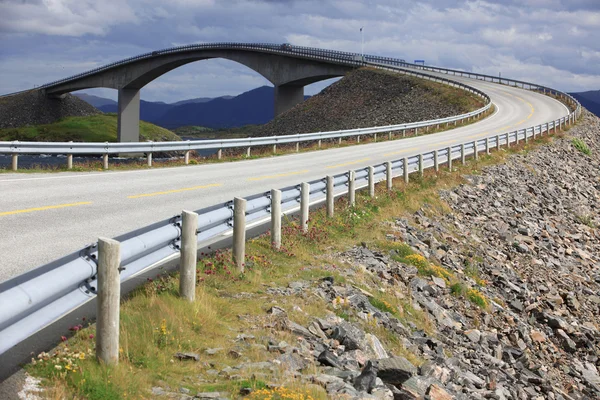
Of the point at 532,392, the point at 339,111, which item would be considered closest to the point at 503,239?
the point at 532,392

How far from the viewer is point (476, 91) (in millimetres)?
65500

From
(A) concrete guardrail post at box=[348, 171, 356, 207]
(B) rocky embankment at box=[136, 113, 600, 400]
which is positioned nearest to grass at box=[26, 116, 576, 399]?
(B) rocky embankment at box=[136, 113, 600, 400]

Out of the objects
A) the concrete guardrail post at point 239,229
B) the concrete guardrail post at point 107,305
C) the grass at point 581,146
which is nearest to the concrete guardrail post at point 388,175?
the concrete guardrail post at point 239,229

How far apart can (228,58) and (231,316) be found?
83175 mm

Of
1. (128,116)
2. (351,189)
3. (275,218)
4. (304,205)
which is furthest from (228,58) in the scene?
(275,218)

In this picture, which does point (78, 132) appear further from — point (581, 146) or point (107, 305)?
point (107, 305)

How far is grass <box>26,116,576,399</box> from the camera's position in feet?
16.4

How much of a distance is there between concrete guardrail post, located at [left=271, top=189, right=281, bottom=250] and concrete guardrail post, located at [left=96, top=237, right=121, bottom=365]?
4.95 meters

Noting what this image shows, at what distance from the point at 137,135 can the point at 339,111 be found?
41384 mm

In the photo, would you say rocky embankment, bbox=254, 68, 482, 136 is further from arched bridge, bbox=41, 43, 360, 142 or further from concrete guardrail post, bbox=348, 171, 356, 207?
concrete guardrail post, bbox=348, 171, 356, 207

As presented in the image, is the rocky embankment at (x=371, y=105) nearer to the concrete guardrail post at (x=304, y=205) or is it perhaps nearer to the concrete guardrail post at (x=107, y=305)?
the concrete guardrail post at (x=304, y=205)

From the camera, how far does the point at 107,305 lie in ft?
16.6

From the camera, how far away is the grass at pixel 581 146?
42250mm

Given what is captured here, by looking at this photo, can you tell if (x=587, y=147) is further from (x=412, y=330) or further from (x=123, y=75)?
(x=123, y=75)
